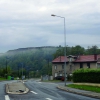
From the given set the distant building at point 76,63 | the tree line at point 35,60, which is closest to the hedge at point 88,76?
the distant building at point 76,63

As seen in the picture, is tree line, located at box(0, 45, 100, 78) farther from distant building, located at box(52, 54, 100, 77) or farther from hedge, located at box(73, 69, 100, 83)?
hedge, located at box(73, 69, 100, 83)

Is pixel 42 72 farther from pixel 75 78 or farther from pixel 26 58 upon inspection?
pixel 75 78

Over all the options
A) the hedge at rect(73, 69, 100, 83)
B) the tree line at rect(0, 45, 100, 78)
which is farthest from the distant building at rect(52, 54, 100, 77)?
the tree line at rect(0, 45, 100, 78)

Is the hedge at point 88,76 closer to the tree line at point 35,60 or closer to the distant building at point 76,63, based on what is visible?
the distant building at point 76,63

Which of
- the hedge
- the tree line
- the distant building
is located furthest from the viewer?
the tree line

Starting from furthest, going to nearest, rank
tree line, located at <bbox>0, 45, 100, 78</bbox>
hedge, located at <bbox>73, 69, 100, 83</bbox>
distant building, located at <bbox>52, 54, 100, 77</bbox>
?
tree line, located at <bbox>0, 45, 100, 78</bbox>, distant building, located at <bbox>52, 54, 100, 77</bbox>, hedge, located at <bbox>73, 69, 100, 83</bbox>

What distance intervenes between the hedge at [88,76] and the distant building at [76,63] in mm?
38860

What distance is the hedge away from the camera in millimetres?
42562

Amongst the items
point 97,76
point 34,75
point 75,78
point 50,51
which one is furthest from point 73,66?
point 34,75

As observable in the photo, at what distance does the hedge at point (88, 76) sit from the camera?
4256 centimetres

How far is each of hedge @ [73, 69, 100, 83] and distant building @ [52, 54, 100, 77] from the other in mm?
38860

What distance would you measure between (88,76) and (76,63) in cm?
4979

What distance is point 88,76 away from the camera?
45.5 m

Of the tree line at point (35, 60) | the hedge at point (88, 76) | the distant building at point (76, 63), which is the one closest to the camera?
the hedge at point (88, 76)
